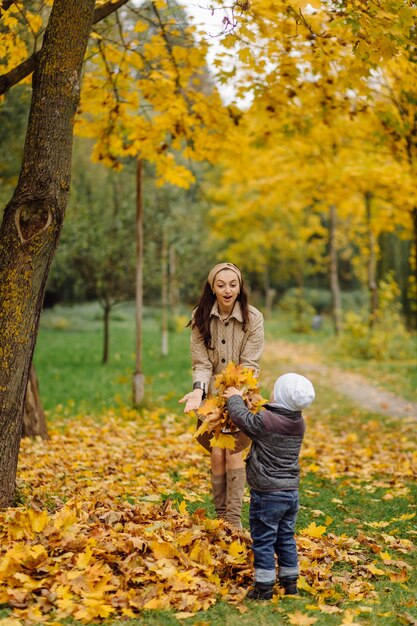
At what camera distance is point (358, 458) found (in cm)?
728

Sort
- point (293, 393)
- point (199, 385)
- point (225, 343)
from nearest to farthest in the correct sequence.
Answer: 1. point (293, 393)
2. point (199, 385)
3. point (225, 343)

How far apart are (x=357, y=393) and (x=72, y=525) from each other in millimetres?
9230

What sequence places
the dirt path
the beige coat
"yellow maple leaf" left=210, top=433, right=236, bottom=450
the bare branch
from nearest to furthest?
"yellow maple leaf" left=210, top=433, right=236, bottom=450, the beige coat, the bare branch, the dirt path

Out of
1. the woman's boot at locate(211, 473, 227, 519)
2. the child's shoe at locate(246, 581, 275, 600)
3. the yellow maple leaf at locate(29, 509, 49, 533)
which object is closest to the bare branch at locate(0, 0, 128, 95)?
the yellow maple leaf at locate(29, 509, 49, 533)

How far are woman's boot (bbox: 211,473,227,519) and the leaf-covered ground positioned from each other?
196 mm

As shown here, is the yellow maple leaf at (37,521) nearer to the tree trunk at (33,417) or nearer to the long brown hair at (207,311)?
the long brown hair at (207,311)

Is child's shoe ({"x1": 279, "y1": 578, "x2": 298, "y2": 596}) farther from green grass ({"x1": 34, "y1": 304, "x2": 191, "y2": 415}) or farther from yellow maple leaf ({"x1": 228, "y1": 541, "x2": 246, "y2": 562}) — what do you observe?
green grass ({"x1": 34, "y1": 304, "x2": 191, "y2": 415})

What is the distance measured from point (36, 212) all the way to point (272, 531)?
2433mm

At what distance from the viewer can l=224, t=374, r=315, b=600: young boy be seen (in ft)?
11.5

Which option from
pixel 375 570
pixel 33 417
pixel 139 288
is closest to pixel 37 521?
pixel 375 570

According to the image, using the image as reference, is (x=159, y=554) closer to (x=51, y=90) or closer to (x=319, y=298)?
(x=51, y=90)

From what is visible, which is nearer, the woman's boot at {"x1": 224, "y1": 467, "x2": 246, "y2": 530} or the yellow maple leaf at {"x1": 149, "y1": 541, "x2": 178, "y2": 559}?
the yellow maple leaf at {"x1": 149, "y1": 541, "x2": 178, "y2": 559}

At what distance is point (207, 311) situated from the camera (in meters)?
4.45

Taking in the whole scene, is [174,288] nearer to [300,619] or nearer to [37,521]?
[37,521]
